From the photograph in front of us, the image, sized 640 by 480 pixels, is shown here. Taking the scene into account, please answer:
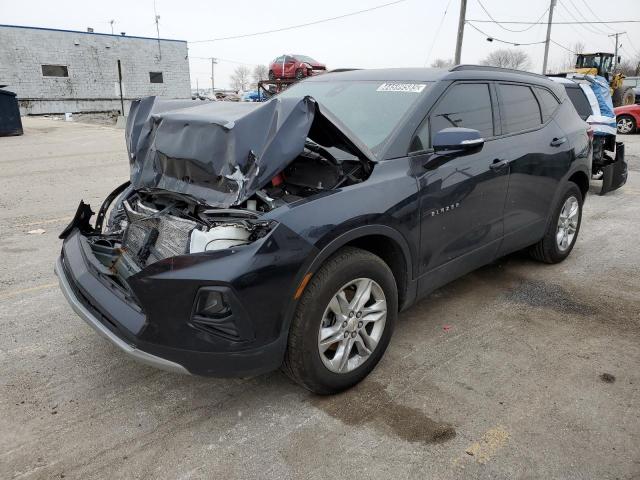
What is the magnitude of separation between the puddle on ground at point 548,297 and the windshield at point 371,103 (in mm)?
1978

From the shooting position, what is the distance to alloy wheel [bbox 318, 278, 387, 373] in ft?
9.04

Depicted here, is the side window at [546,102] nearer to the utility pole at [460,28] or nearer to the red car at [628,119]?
the red car at [628,119]

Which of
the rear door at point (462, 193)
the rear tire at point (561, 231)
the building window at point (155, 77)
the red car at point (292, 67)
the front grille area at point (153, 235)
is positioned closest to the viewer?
the front grille area at point (153, 235)

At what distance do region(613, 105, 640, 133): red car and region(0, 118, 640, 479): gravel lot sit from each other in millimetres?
16882

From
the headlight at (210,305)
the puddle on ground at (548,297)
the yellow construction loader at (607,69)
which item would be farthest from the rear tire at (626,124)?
the headlight at (210,305)

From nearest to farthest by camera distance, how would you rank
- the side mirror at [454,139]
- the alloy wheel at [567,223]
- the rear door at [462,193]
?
1. the side mirror at [454,139]
2. the rear door at [462,193]
3. the alloy wheel at [567,223]

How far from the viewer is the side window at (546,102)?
450cm

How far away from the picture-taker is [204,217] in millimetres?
2639

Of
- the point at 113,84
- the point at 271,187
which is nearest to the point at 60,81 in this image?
the point at 113,84

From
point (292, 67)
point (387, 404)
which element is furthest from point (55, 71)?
point (387, 404)

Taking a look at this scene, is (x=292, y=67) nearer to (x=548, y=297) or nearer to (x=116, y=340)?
(x=548, y=297)

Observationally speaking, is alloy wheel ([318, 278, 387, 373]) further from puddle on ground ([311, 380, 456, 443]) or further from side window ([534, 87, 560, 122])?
side window ([534, 87, 560, 122])

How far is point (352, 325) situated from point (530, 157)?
2337mm

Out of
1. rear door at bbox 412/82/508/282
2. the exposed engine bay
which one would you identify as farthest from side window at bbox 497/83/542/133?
the exposed engine bay
